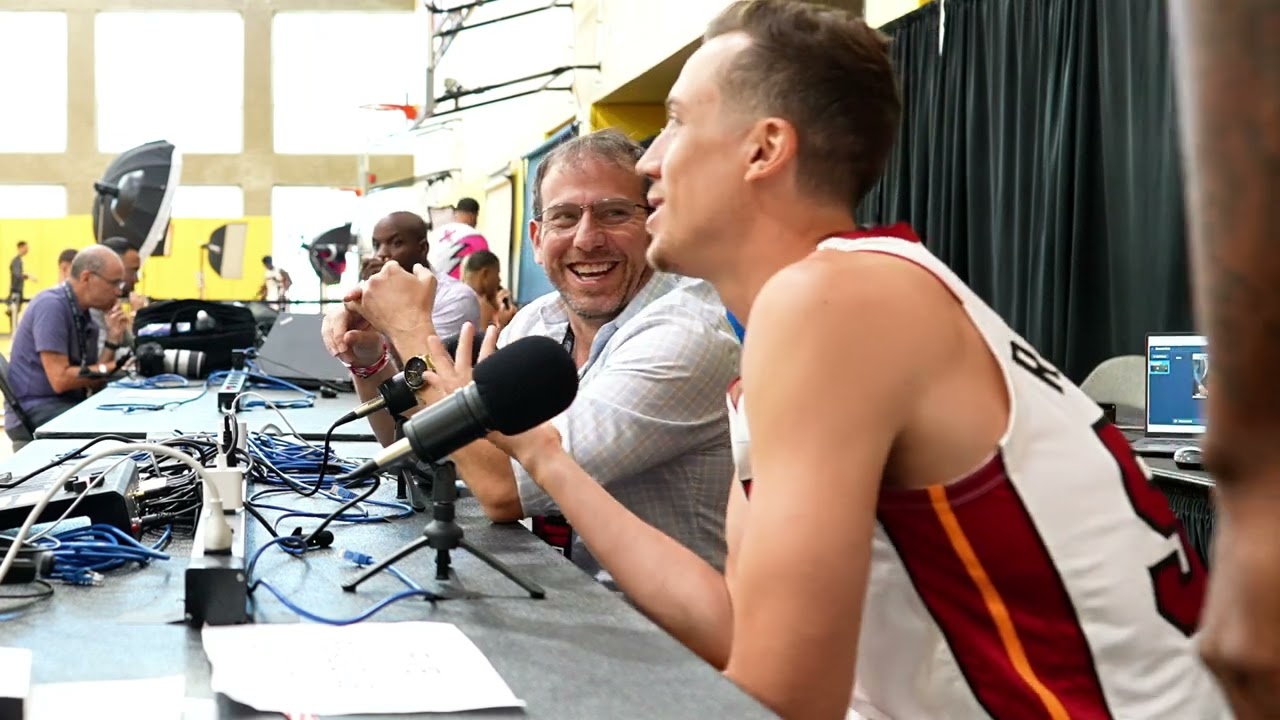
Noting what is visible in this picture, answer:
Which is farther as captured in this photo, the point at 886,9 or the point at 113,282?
the point at 113,282

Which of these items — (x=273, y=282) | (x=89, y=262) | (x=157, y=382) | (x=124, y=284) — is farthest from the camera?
(x=273, y=282)

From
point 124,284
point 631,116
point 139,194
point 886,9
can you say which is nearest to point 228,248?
point 139,194

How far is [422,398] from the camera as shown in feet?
5.54

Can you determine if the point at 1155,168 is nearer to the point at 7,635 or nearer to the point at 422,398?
the point at 422,398

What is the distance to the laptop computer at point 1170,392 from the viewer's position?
3.16 metres

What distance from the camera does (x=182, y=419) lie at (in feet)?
10.8

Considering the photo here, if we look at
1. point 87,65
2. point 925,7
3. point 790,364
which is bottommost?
point 790,364

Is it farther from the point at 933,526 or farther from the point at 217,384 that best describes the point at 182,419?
the point at 933,526

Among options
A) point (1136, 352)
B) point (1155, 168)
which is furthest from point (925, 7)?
point (1136, 352)

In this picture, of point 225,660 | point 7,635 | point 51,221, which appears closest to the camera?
point 225,660

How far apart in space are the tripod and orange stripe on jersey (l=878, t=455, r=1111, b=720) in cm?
51

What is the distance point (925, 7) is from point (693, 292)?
3252 millimetres

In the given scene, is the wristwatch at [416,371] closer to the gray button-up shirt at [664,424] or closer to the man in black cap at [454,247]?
the gray button-up shirt at [664,424]

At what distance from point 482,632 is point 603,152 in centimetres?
103
